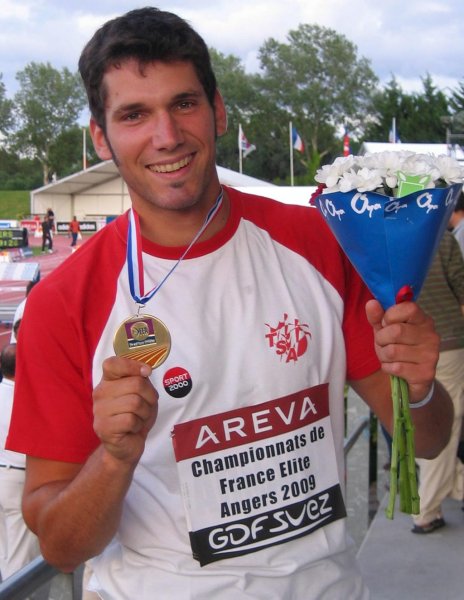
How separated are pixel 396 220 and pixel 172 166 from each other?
0.54 metres

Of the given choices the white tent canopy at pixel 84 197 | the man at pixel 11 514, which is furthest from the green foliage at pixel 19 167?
the man at pixel 11 514

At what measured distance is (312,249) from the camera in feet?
6.68

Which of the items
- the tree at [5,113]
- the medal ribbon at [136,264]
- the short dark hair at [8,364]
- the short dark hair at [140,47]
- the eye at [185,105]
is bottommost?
the short dark hair at [8,364]

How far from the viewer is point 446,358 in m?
5.24

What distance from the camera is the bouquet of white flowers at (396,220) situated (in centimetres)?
167

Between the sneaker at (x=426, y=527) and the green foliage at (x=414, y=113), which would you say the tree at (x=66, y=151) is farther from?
the sneaker at (x=426, y=527)

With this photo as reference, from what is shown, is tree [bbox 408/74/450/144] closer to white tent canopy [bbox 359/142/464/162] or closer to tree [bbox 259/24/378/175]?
tree [bbox 259/24/378/175]

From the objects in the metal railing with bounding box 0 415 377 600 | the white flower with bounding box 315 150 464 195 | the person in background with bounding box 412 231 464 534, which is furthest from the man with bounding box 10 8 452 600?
the person in background with bounding box 412 231 464 534

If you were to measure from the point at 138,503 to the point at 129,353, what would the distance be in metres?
0.41

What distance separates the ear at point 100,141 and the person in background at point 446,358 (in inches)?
120

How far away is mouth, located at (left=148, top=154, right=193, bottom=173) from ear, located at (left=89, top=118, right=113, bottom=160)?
0.17 metres

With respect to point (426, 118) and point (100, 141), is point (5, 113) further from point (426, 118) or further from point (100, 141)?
point (100, 141)

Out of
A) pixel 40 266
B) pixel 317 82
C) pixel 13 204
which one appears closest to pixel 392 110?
pixel 317 82

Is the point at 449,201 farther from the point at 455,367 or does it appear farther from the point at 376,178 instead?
the point at 455,367
